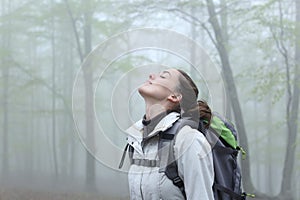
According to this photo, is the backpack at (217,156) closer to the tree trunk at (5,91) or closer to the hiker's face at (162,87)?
the hiker's face at (162,87)

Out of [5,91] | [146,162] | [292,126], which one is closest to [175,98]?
[146,162]

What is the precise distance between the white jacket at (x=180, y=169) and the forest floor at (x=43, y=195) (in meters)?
2.66

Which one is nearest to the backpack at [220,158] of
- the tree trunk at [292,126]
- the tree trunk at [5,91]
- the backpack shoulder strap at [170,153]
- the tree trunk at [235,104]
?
the backpack shoulder strap at [170,153]

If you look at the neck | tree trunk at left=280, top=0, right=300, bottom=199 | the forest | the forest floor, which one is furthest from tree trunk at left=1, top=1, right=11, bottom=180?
the neck

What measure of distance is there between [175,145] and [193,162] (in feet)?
0.14

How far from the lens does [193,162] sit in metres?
0.74

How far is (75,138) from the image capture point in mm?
3590

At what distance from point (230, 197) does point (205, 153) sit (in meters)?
0.12

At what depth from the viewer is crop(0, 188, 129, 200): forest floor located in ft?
10.9

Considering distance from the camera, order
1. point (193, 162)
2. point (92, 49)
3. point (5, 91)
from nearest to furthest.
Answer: point (193, 162) → point (92, 49) → point (5, 91)

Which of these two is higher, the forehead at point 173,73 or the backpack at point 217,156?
the forehead at point 173,73

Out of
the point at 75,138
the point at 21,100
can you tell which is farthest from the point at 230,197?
the point at 21,100

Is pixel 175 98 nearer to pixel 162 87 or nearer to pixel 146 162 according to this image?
pixel 162 87

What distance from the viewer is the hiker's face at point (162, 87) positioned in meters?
0.81
